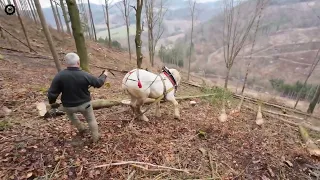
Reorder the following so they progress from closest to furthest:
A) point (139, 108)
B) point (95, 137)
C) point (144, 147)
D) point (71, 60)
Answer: point (71, 60) → point (95, 137) → point (144, 147) → point (139, 108)

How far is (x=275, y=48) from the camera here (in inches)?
3615

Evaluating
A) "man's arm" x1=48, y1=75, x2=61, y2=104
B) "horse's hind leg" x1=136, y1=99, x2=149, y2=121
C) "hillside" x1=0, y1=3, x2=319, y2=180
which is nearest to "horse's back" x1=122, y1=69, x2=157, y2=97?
"horse's hind leg" x1=136, y1=99, x2=149, y2=121

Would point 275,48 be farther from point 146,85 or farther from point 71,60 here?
point 71,60

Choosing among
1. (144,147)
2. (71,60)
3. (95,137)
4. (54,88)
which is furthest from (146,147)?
(71,60)

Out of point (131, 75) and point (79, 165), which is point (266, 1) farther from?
point (79, 165)

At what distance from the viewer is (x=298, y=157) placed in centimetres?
547

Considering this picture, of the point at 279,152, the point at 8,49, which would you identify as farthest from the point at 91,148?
the point at 8,49

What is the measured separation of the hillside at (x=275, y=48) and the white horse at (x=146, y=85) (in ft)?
183

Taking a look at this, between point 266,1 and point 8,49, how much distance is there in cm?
1737

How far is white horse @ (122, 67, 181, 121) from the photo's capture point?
533cm

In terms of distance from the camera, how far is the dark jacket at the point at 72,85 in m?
3.87

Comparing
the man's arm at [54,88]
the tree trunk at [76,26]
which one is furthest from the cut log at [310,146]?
the tree trunk at [76,26]

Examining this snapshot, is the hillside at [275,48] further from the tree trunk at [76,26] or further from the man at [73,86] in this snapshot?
the man at [73,86]

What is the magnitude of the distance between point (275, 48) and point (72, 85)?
340ft
